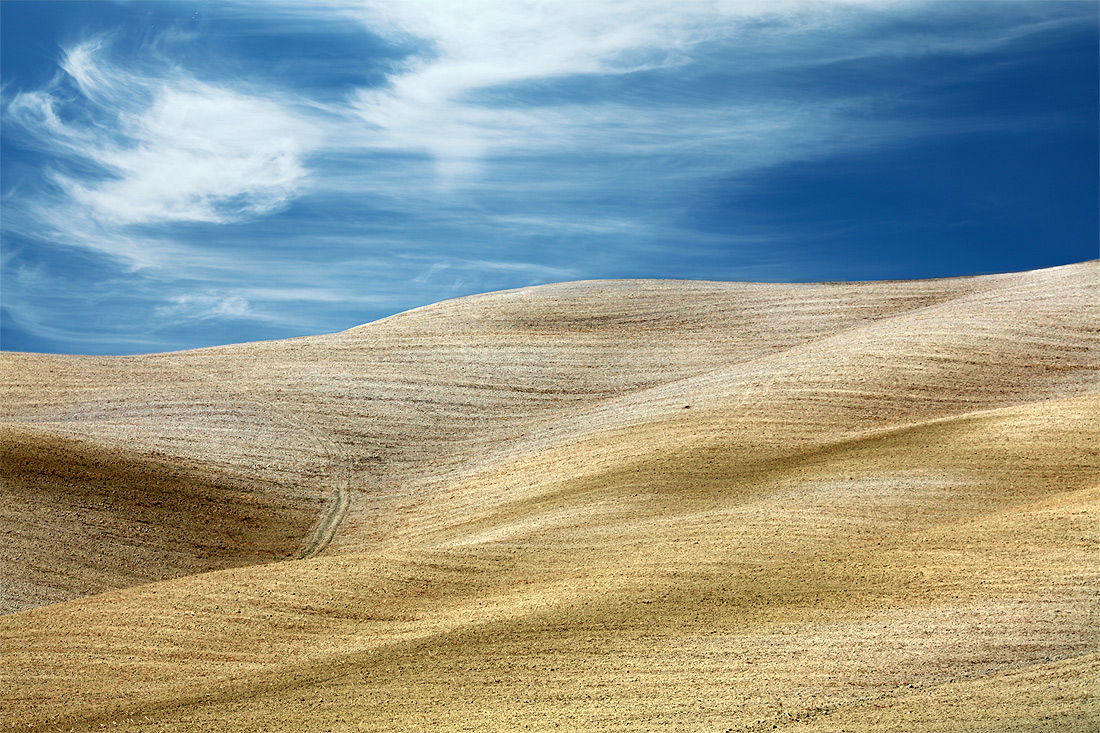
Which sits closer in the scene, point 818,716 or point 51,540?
point 818,716

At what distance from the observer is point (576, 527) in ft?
66.6

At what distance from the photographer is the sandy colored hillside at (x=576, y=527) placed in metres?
12.3

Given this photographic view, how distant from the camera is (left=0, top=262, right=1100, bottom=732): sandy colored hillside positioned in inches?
483

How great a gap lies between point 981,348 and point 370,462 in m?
20.6

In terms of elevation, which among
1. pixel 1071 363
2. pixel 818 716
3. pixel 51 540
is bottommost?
→ pixel 818 716

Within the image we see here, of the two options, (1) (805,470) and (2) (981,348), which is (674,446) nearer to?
(1) (805,470)

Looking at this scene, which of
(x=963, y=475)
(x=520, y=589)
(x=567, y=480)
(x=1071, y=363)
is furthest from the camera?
(x=1071, y=363)

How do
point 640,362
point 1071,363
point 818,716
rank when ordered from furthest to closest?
point 640,362 → point 1071,363 → point 818,716

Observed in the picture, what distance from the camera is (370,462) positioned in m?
30.2

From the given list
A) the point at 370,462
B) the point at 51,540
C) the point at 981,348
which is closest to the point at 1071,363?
the point at 981,348

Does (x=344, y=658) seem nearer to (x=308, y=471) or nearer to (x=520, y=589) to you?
(x=520, y=589)

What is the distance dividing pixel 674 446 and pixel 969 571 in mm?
10766

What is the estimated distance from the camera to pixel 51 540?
2166 centimetres

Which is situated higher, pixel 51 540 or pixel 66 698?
pixel 51 540
